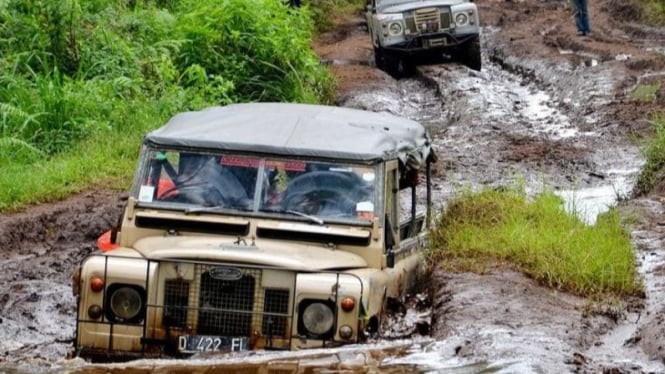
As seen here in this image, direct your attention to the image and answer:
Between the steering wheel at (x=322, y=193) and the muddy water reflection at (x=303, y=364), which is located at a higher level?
the steering wheel at (x=322, y=193)

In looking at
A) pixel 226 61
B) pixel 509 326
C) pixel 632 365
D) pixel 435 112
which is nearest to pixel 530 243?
pixel 509 326

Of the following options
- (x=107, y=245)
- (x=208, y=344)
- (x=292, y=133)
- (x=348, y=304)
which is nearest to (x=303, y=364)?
(x=348, y=304)

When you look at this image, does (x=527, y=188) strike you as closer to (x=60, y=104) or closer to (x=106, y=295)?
(x=60, y=104)

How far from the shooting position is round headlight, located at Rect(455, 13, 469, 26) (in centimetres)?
2306

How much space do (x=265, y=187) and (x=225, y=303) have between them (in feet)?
3.18

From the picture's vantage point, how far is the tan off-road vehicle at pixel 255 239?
7.70 meters

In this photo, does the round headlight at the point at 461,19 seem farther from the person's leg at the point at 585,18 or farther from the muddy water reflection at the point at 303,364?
the muddy water reflection at the point at 303,364

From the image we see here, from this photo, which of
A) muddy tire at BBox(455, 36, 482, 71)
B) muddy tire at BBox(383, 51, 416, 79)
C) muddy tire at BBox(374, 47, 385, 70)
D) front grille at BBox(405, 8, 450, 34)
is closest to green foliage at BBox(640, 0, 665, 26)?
muddy tire at BBox(455, 36, 482, 71)

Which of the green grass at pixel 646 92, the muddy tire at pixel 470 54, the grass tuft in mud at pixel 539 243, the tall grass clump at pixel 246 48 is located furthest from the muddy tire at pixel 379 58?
the grass tuft in mud at pixel 539 243

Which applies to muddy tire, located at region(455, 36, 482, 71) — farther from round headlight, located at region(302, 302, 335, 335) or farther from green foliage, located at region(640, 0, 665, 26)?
round headlight, located at region(302, 302, 335, 335)

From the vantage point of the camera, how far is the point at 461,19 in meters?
23.1

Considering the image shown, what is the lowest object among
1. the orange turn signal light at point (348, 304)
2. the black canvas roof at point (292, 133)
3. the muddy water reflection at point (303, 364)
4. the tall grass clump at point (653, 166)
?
the tall grass clump at point (653, 166)

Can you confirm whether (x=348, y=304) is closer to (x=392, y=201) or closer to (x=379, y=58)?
(x=392, y=201)

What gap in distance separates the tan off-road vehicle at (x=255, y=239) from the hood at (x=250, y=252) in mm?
10
